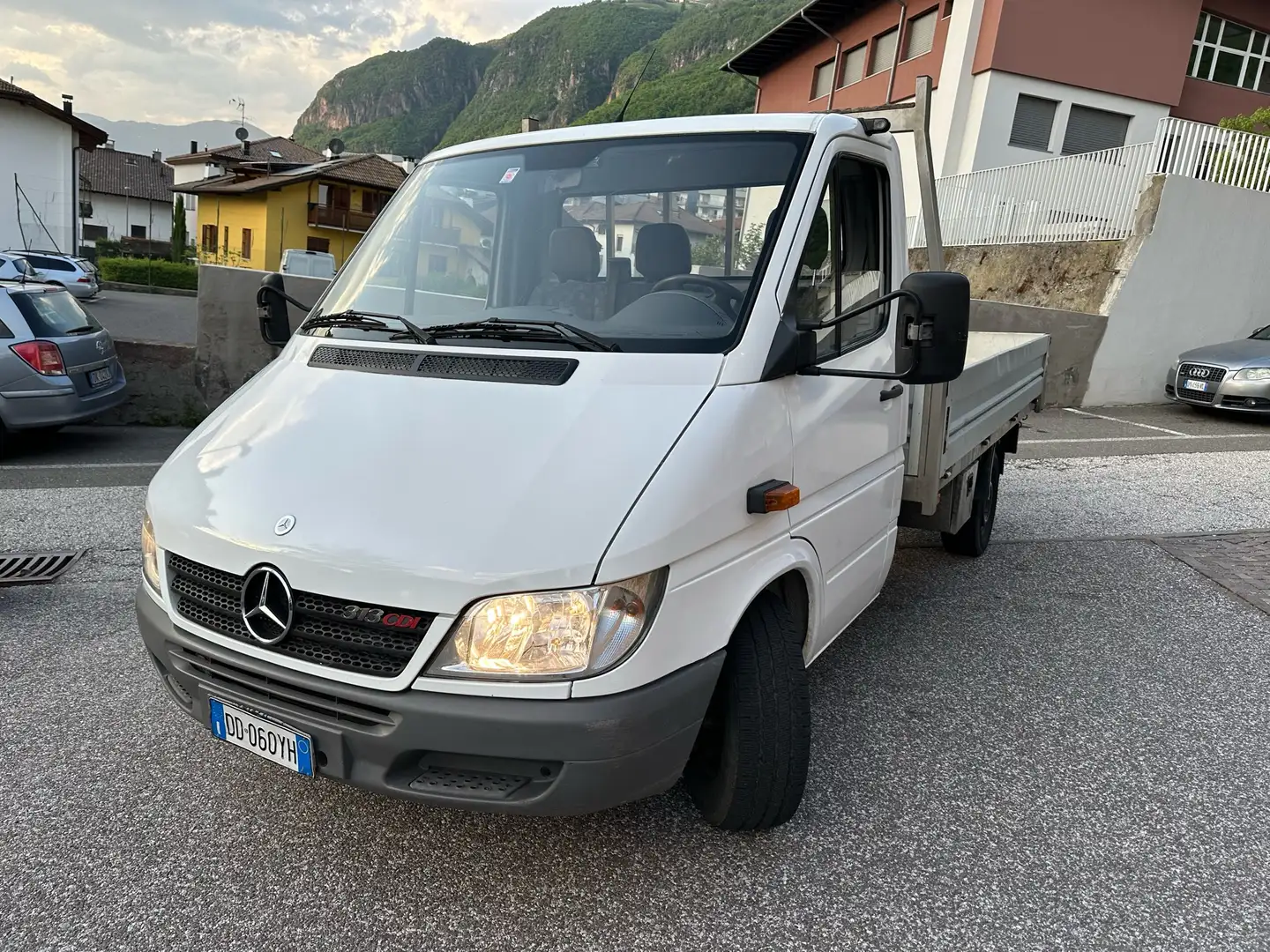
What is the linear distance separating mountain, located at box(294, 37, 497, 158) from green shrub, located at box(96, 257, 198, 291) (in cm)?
10554

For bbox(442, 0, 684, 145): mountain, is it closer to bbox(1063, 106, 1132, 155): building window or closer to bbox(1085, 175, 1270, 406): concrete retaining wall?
bbox(1063, 106, 1132, 155): building window

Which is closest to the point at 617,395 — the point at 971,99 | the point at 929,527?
the point at 929,527


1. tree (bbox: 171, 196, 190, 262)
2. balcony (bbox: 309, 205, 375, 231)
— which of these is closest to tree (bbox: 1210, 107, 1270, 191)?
balcony (bbox: 309, 205, 375, 231)

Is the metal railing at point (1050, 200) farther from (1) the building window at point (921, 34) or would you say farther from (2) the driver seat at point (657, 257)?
(2) the driver seat at point (657, 257)

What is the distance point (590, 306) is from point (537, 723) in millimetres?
1452

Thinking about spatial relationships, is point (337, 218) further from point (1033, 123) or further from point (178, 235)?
point (1033, 123)

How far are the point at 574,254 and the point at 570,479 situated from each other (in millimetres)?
1217

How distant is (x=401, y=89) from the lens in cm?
15125

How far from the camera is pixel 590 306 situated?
3098 millimetres

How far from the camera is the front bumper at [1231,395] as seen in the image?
11531 mm

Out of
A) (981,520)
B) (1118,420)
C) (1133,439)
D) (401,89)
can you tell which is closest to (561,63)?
(401,89)

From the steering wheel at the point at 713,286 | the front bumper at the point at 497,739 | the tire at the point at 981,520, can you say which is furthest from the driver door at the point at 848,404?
the tire at the point at 981,520

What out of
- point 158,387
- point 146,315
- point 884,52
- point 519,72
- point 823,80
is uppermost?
point 519,72

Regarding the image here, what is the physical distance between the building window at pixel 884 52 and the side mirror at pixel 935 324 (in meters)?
26.4
